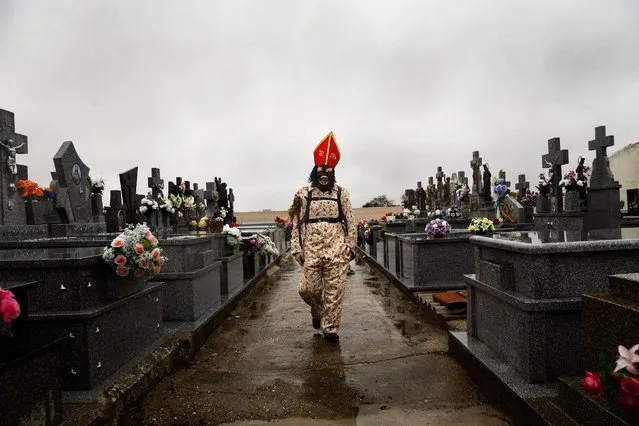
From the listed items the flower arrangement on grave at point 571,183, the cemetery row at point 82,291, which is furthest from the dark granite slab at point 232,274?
the flower arrangement on grave at point 571,183

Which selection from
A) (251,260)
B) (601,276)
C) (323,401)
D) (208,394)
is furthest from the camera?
(251,260)

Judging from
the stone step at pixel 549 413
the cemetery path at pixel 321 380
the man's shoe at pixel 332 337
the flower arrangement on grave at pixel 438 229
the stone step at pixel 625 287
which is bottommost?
the cemetery path at pixel 321 380

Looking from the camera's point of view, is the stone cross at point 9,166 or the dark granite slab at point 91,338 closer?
the dark granite slab at point 91,338

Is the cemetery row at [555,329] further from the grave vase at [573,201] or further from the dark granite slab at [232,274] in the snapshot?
the grave vase at [573,201]

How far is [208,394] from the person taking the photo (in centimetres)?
402

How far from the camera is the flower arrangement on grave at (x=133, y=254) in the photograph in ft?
12.5

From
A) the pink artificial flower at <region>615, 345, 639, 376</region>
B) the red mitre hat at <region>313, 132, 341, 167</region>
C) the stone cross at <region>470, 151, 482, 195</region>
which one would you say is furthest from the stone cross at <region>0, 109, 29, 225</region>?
the stone cross at <region>470, 151, 482, 195</region>

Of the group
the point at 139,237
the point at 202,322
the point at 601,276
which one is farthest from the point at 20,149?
the point at 601,276

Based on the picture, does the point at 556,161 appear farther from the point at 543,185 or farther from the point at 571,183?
the point at 543,185

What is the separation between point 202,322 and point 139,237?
6.67 feet

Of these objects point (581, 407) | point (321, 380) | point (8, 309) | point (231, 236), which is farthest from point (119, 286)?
point (231, 236)

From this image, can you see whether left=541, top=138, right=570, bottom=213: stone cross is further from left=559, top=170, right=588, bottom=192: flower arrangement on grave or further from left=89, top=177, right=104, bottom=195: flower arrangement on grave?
left=89, top=177, right=104, bottom=195: flower arrangement on grave

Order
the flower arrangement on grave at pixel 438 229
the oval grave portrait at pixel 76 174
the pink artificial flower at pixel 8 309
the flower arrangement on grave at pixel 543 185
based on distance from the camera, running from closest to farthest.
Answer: the pink artificial flower at pixel 8 309, the flower arrangement on grave at pixel 438 229, the oval grave portrait at pixel 76 174, the flower arrangement on grave at pixel 543 185

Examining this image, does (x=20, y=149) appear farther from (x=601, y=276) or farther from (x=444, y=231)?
(x=601, y=276)
